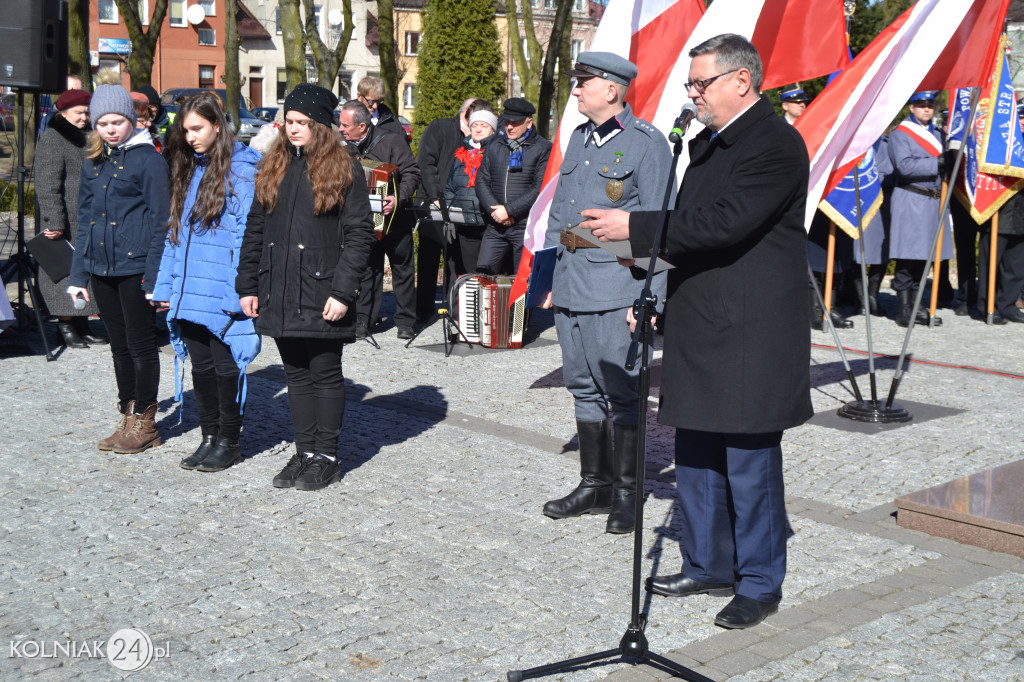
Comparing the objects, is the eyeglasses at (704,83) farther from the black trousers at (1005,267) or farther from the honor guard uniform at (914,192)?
the black trousers at (1005,267)

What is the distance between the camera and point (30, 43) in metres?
9.79

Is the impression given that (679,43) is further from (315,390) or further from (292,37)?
(292,37)

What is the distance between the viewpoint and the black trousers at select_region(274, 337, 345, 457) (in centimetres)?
631

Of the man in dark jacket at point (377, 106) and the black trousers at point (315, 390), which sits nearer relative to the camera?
the black trousers at point (315, 390)

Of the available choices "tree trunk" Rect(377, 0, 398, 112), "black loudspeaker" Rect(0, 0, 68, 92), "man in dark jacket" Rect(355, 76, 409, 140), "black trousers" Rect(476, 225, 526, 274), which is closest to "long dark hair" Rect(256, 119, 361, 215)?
"black trousers" Rect(476, 225, 526, 274)

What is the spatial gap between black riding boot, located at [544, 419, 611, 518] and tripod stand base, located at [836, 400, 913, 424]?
287 cm

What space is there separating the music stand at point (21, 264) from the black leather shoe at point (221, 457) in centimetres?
355

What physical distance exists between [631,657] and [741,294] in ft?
4.40

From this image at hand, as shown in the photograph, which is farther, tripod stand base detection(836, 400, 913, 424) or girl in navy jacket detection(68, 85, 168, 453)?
tripod stand base detection(836, 400, 913, 424)

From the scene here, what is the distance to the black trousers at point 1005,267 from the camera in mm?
12500

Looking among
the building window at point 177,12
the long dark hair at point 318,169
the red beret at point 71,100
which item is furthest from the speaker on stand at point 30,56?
the building window at point 177,12

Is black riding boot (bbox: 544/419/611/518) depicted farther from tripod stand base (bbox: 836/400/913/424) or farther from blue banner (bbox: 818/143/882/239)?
blue banner (bbox: 818/143/882/239)

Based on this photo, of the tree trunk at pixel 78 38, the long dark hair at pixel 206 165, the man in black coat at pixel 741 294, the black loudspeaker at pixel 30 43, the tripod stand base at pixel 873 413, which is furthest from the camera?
the tree trunk at pixel 78 38

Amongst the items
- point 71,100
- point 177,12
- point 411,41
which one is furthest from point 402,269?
point 177,12
